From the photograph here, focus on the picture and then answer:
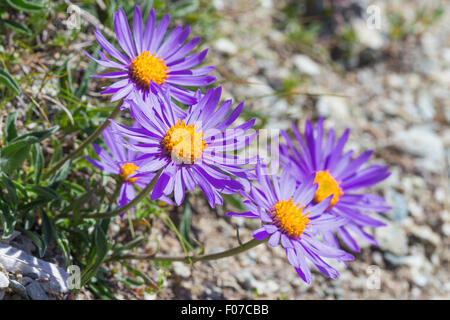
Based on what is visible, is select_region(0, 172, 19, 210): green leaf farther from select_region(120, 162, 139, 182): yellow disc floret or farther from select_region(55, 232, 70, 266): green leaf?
select_region(120, 162, 139, 182): yellow disc floret

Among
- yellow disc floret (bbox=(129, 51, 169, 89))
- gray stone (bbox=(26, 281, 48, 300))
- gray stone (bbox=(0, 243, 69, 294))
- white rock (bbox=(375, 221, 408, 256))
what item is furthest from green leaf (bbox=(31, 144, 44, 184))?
white rock (bbox=(375, 221, 408, 256))

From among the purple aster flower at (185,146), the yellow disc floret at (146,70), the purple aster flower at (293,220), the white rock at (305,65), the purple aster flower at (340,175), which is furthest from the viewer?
the white rock at (305,65)

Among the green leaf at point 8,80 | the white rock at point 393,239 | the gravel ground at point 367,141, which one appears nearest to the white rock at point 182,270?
the gravel ground at point 367,141

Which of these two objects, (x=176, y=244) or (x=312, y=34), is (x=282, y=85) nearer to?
(x=312, y=34)

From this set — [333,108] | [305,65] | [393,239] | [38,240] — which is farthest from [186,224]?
[305,65]

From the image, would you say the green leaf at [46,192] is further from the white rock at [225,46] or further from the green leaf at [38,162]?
the white rock at [225,46]
